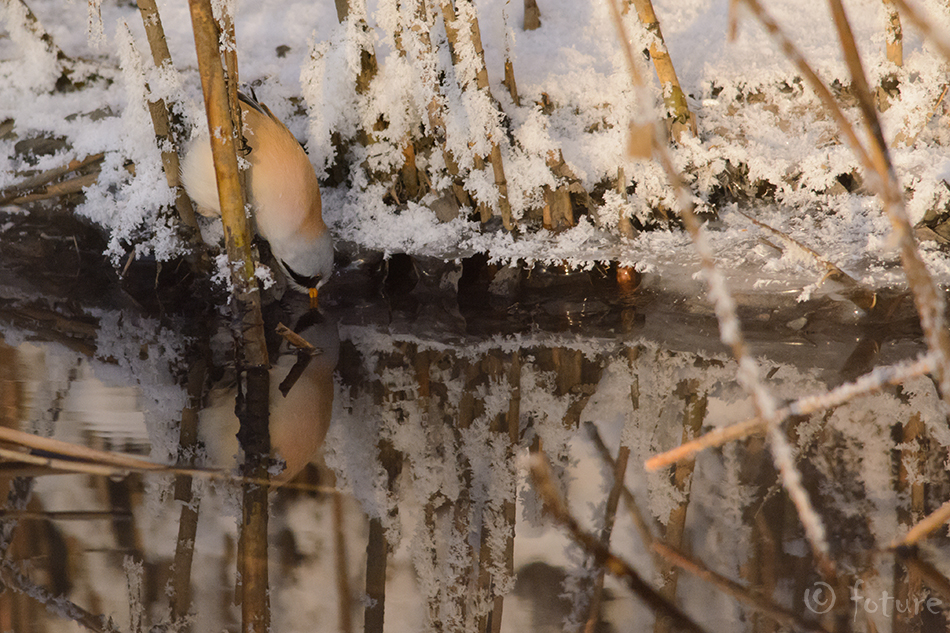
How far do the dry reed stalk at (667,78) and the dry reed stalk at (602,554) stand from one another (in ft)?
6.24

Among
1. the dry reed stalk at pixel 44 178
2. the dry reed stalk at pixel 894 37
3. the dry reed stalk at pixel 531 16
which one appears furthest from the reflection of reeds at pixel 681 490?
the dry reed stalk at pixel 44 178

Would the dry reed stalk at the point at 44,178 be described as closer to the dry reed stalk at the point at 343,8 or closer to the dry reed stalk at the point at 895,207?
the dry reed stalk at the point at 343,8

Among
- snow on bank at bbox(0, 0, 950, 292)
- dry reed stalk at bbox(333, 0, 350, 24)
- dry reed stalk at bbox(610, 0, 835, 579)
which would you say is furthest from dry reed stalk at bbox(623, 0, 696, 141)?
dry reed stalk at bbox(610, 0, 835, 579)

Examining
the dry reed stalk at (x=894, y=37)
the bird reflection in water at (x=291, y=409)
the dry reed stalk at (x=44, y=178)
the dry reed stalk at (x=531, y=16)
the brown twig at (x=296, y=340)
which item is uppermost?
the dry reed stalk at (x=531, y=16)

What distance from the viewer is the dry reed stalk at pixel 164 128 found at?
230 cm

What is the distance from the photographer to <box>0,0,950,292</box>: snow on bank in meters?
2.80

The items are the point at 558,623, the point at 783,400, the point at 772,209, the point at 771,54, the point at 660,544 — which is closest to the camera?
the point at 558,623

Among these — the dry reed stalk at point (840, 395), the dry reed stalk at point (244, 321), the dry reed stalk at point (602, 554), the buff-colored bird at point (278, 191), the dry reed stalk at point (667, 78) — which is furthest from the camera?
the dry reed stalk at point (667, 78)

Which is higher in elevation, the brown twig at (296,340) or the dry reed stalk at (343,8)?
the dry reed stalk at (343,8)

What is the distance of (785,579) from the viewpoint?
4.51ft

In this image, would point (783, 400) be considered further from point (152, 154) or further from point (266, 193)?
point (152, 154)

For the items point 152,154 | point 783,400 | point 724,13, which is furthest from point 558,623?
point 724,13

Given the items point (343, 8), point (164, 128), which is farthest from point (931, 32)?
point (343, 8)

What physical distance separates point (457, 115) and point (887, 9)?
203 cm
